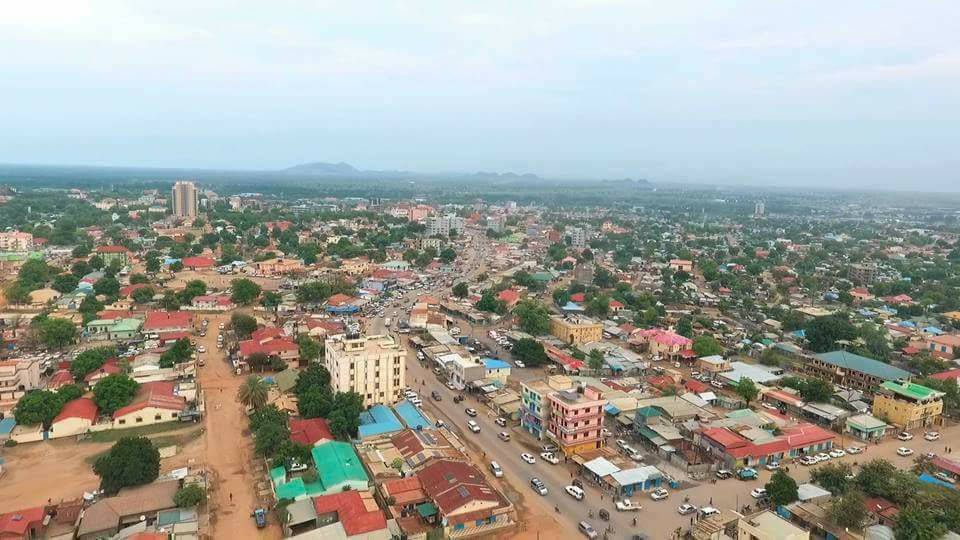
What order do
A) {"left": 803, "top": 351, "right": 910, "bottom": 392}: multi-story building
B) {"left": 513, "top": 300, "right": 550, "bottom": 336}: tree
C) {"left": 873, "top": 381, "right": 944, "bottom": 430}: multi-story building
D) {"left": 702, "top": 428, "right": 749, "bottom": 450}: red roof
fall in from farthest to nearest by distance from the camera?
{"left": 513, "top": 300, "right": 550, "bottom": 336}: tree, {"left": 803, "top": 351, "right": 910, "bottom": 392}: multi-story building, {"left": 873, "top": 381, "right": 944, "bottom": 430}: multi-story building, {"left": 702, "top": 428, "right": 749, "bottom": 450}: red roof

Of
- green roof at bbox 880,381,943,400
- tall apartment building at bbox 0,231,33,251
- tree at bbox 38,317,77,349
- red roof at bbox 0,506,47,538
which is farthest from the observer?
tall apartment building at bbox 0,231,33,251

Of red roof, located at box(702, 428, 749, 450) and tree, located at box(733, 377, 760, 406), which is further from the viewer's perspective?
tree, located at box(733, 377, 760, 406)

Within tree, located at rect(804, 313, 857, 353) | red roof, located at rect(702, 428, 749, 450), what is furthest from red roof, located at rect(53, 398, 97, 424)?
tree, located at rect(804, 313, 857, 353)

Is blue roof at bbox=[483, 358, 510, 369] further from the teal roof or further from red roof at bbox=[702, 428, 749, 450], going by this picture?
the teal roof

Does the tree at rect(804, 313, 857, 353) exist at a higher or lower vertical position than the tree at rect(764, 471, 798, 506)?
higher

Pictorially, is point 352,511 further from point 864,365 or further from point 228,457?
point 864,365

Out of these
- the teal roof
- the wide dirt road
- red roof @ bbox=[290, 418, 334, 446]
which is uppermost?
the teal roof

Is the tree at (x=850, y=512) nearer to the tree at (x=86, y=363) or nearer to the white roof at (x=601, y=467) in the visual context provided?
the white roof at (x=601, y=467)
